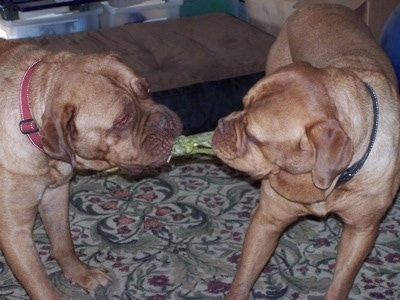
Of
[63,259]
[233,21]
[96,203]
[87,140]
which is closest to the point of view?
[87,140]

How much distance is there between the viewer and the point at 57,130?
2.58 m

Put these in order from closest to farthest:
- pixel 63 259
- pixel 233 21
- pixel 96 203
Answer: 1. pixel 63 259
2. pixel 96 203
3. pixel 233 21

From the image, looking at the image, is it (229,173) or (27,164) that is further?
(229,173)

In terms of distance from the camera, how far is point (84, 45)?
4984 millimetres

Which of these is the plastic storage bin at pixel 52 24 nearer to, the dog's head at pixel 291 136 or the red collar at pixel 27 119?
the red collar at pixel 27 119

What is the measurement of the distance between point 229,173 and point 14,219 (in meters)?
1.71

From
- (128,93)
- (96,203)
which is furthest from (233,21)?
(128,93)

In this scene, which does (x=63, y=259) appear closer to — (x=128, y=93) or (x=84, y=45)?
(x=128, y=93)

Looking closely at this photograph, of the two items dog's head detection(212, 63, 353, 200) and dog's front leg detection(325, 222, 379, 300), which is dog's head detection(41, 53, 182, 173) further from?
dog's front leg detection(325, 222, 379, 300)

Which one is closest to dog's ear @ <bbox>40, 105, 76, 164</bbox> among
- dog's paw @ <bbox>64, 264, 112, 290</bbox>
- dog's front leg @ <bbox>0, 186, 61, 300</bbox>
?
dog's front leg @ <bbox>0, 186, 61, 300</bbox>

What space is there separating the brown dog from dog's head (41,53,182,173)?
0.23 meters

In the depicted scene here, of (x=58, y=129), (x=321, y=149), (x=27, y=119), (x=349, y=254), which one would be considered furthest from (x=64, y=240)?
(x=321, y=149)

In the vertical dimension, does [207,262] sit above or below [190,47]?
below

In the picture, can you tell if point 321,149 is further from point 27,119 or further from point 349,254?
point 27,119
